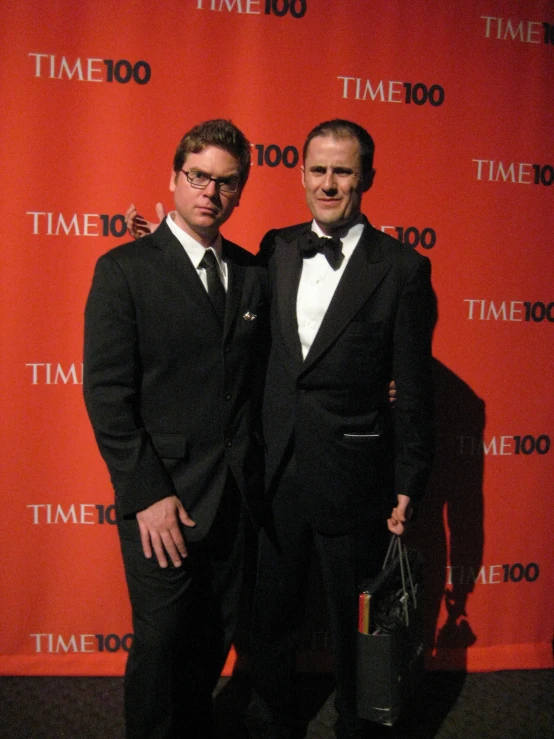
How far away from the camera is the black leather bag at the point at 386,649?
1.77 metres

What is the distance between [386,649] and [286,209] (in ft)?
5.47

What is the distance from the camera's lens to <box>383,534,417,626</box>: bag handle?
6.13 ft

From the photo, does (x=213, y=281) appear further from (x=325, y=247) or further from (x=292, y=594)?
(x=292, y=594)

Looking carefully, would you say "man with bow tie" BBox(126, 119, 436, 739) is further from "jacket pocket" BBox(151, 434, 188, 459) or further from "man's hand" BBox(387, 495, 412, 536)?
"jacket pocket" BBox(151, 434, 188, 459)

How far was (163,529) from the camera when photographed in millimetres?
1645

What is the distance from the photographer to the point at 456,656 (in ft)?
9.18

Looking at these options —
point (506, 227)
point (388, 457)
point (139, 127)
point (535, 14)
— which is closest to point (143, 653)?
point (388, 457)


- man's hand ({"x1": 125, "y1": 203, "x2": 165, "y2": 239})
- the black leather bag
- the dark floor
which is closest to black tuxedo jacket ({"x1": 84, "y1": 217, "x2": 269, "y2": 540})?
man's hand ({"x1": 125, "y1": 203, "x2": 165, "y2": 239})

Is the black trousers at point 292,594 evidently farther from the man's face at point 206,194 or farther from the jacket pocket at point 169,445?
the man's face at point 206,194

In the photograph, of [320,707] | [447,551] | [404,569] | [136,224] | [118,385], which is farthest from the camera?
[447,551]

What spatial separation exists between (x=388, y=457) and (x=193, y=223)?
941 millimetres

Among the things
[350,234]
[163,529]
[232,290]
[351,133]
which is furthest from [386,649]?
[351,133]

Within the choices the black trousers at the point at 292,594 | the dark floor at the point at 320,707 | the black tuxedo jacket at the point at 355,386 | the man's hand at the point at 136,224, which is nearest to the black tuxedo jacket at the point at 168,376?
the black tuxedo jacket at the point at 355,386

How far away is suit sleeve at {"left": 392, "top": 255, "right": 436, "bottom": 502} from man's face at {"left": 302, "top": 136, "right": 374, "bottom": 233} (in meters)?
0.28
